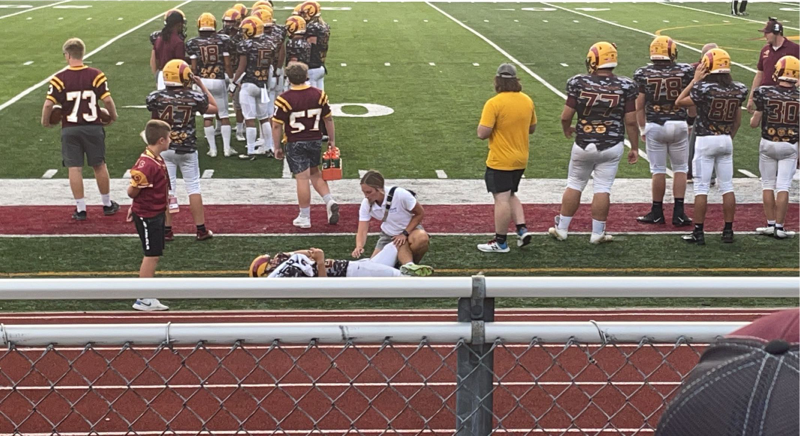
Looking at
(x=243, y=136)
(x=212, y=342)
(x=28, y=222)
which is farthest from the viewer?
(x=243, y=136)

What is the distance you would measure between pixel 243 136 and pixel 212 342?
12.7 metres

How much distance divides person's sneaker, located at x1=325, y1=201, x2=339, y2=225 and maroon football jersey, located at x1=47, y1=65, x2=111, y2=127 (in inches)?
108

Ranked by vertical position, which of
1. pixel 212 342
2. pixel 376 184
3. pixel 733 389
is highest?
pixel 733 389

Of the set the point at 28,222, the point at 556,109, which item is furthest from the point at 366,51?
the point at 28,222

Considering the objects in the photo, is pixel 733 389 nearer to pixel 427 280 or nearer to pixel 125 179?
pixel 427 280

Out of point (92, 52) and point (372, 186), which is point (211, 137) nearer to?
point (372, 186)

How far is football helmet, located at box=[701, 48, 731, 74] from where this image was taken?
984 centimetres

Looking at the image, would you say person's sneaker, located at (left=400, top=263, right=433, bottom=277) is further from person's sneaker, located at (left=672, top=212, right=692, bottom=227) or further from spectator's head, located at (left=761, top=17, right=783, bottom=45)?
spectator's head, located at (left=761, top=17, right=783, bottom=45)

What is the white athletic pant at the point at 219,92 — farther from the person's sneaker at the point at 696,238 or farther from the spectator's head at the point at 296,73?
the person's sneaker at the point at 696,238

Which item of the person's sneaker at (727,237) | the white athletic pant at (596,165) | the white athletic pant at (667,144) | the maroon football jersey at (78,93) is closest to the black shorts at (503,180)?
the white athletic pant at (596,165)

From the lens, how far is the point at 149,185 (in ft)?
27.4

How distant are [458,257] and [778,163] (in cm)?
353

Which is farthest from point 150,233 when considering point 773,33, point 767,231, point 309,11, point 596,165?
point 773,33

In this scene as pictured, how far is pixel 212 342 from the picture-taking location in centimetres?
284
